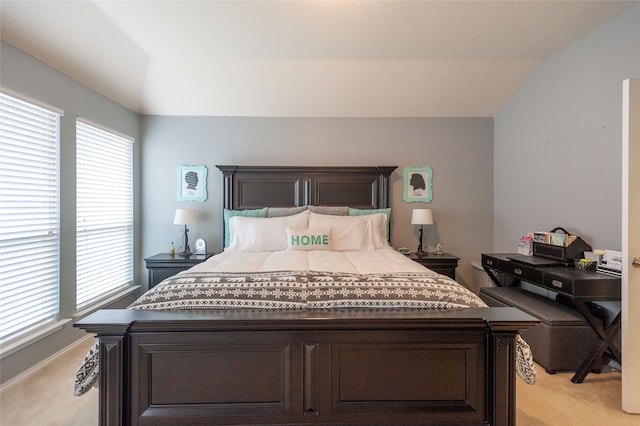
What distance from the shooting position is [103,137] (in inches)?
127

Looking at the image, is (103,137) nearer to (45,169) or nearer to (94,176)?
(94,176)

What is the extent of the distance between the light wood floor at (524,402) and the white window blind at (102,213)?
82cm

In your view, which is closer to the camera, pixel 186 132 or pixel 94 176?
pixel 94 176

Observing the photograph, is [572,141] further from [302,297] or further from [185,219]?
[185,219]

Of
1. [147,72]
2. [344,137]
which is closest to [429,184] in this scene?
[344,137]

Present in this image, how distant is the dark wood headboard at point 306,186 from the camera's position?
3740 millimetres

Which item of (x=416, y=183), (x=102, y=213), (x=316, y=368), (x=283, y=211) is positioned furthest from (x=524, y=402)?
(x=102, y=213)

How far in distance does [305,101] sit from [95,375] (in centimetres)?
308

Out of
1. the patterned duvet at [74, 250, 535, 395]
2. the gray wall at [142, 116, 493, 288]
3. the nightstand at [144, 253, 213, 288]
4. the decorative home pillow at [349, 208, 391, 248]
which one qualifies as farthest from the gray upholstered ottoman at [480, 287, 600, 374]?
the nightstand at [144, 253, 213, 288]

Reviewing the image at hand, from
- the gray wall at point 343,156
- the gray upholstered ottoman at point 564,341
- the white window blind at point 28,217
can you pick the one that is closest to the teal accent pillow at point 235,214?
the gray wall at point 343,156

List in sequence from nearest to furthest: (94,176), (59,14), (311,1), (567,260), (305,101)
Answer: (59,14) < (311,1) < (567,260) < (94,176) < (305,101)

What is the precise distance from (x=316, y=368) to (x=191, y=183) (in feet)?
9.88

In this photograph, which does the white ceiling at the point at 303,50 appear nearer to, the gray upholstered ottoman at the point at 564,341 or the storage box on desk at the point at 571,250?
the storage box on desk at the point at 571,250

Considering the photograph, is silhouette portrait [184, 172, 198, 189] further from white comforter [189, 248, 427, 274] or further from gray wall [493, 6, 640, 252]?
gray wall [493, 6, 640, 252]
